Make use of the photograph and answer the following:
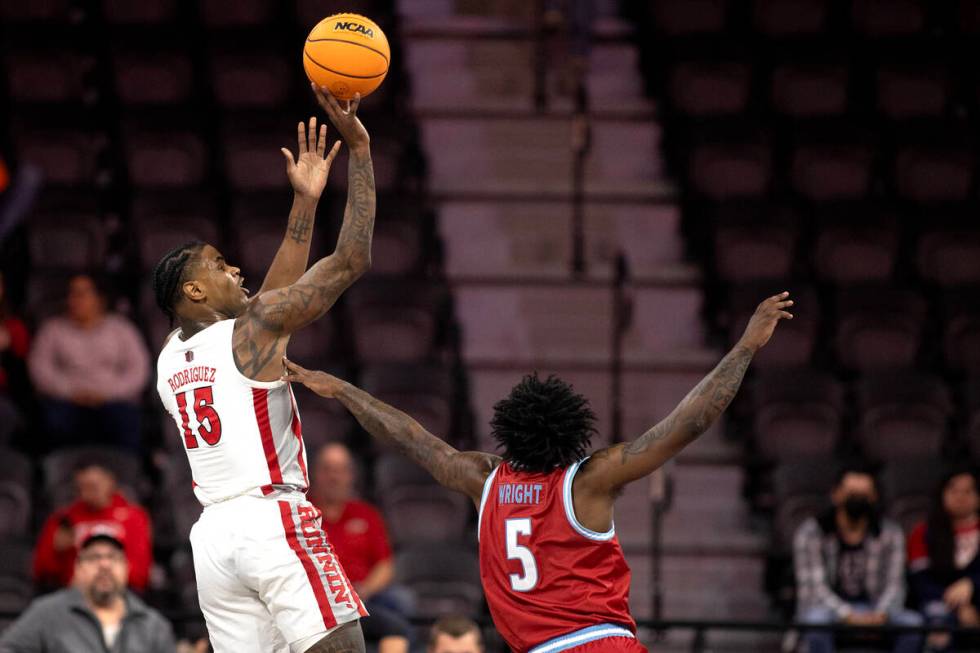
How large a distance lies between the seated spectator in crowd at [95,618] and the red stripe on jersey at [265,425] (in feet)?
9.00

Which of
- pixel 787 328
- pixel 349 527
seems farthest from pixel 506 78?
pixel 349 527

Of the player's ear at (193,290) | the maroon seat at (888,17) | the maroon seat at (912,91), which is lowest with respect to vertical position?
the player's ear at (193,290)

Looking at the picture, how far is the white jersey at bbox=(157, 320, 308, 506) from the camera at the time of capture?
5.23m

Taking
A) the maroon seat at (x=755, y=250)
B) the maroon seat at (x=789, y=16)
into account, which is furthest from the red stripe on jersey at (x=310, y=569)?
the maroon seat at (x=789, y=16)

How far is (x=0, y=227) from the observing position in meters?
10.0

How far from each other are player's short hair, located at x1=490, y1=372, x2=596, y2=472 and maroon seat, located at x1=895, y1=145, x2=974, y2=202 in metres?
7.80

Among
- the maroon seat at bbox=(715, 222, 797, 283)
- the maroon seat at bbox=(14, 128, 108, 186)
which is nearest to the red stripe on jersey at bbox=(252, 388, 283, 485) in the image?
the maroon seat at bbox=(715, 222, 797, 283)

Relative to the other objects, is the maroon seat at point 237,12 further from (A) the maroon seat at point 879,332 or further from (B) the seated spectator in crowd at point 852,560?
(B) the seated spectator in crowd at point 852,560

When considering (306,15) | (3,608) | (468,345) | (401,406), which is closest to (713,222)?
(468,345)

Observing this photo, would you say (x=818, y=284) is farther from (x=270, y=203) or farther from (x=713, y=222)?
(x=270, y=203)

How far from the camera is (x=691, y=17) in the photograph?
1340 cm

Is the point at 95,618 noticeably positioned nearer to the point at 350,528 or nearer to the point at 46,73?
the point at 350,528

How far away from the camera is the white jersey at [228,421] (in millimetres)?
5227

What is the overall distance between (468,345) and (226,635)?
6615 millimetres
